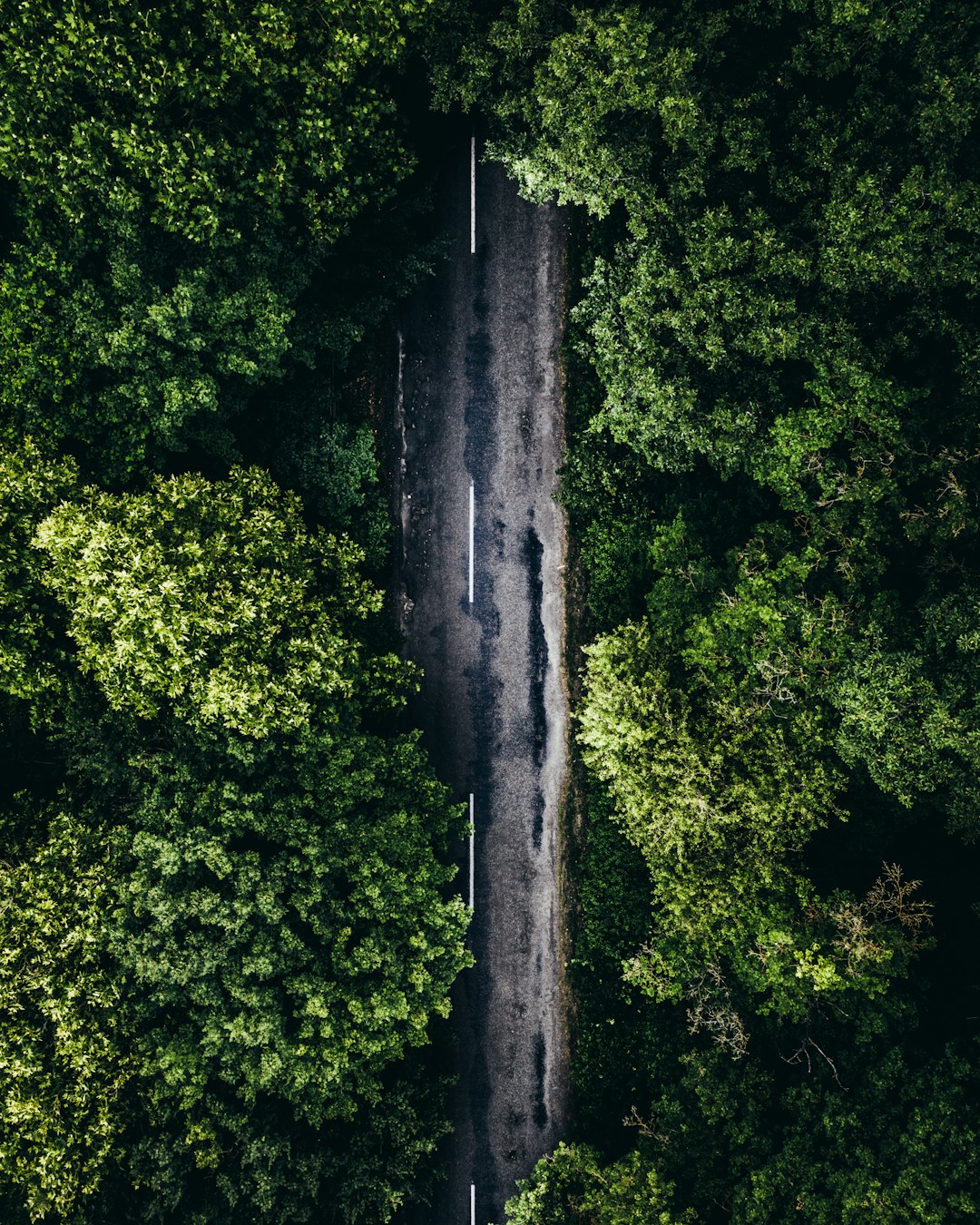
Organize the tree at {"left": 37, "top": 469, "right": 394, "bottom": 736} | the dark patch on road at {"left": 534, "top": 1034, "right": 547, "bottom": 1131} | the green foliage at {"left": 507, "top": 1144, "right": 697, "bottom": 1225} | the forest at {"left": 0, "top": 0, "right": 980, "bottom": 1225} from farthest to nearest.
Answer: the dark patch on road at {"left": 534, "top": 1034, "right": 547, "bottom": 1131} → the green foliage at {"left": 507, "top": 1144, "right": 697, "bottom": 1225} → the tree at {"left": 37, "top": 469, "right": 394, "bottom": 736} → the forest at {"left": 0, "top": 0, "right": 980, "bottom": 1225}

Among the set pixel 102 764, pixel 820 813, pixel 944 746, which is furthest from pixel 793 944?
pixel 102 764

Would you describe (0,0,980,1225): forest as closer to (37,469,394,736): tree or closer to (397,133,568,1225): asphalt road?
(37,469,394,736): tree

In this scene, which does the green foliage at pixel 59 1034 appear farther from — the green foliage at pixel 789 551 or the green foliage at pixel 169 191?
the green foliage at pixel 789 551

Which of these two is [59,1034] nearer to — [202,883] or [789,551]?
[202,883]

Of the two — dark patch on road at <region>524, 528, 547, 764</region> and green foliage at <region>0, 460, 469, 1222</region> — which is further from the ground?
dark patch on road at <region>524, 528, 547, 764</region>

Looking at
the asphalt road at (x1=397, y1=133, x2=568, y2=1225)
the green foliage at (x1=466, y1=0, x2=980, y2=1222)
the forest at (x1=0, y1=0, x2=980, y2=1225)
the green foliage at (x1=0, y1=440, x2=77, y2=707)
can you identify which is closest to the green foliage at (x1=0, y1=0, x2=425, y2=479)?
the forest at (x1=0, y1=0, x2=980, y2=1225)

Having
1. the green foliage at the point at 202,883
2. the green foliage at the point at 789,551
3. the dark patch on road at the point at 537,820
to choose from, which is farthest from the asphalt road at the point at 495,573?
the green foliage at the point at 202,883
